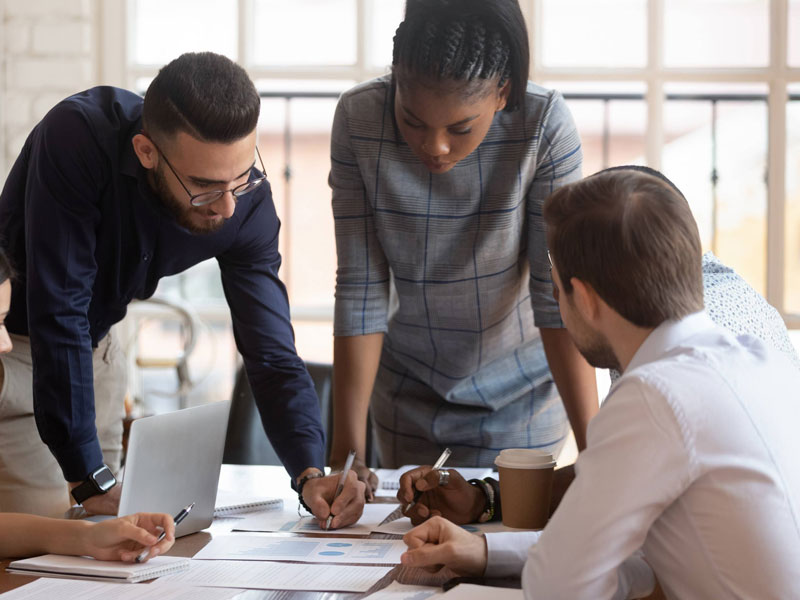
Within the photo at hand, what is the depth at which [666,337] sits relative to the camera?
103 centimetres

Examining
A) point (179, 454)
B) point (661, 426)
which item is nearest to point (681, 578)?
point (661, 426)

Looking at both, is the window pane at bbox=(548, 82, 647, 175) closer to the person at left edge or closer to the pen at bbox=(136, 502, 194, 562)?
the person at left edge

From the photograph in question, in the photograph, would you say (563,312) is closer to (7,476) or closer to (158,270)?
(158,270)

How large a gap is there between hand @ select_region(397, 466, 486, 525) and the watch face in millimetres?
494

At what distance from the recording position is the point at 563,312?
3.75 ft

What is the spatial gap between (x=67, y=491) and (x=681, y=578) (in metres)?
1.29

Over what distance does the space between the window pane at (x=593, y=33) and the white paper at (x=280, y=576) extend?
2.48 meters

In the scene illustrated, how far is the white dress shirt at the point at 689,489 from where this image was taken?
0.92 m

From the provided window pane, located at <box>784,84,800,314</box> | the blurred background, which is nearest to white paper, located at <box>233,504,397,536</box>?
the blurred background

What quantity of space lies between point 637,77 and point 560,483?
207 cm

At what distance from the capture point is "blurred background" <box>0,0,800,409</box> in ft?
10.5

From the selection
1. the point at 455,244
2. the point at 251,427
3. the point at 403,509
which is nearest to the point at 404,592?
the point at 403,509

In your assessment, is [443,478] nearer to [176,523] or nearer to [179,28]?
[176,523]

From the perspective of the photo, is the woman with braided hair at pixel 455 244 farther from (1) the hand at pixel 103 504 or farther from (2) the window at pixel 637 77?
(2) the window at pixel 637 77
